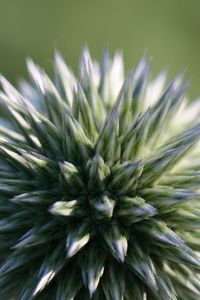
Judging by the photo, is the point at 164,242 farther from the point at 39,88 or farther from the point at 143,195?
the point at 39,88

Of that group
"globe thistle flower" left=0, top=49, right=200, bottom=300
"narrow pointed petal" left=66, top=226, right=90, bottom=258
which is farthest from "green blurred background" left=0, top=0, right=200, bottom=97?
"narrow pointed petal" left=66, top=226, right=90, bottom=258

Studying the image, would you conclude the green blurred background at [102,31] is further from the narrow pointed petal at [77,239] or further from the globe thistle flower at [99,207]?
the narrow pointed petal at [77,239]

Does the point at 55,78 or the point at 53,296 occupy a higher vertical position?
the point at 55,78

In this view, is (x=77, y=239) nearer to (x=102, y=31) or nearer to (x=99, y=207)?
(x=99, y=207)

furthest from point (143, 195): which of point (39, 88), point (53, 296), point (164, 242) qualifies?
point (39, 88)

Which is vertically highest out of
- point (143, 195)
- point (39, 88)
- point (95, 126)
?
point (39, 88)

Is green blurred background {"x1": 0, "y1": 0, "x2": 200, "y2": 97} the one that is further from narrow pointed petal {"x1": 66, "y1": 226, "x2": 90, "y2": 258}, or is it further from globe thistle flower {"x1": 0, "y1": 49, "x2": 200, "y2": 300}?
narrow pointed petal {"x1": 66, "y1": 226, "x2": 90, "y2": 258}
